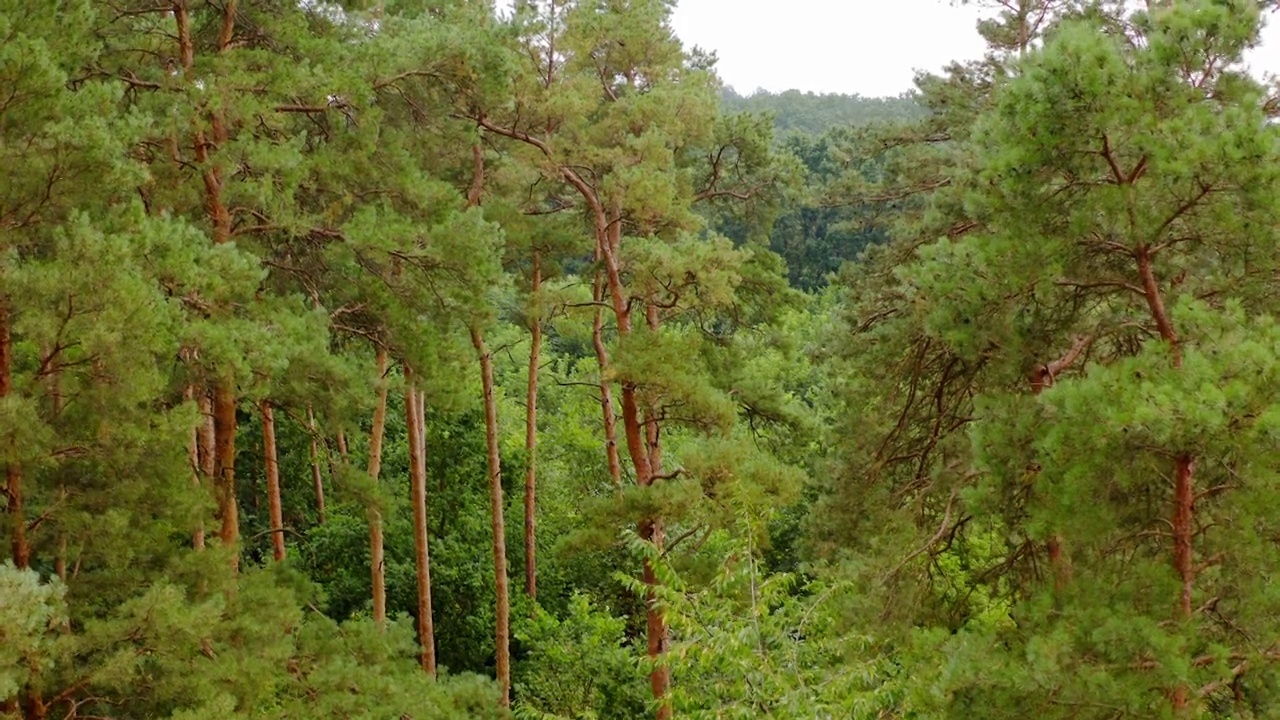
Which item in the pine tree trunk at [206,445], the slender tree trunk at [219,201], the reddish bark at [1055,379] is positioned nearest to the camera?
the reddish bark at [1055,379]

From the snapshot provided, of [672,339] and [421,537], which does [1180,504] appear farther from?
[421,537]

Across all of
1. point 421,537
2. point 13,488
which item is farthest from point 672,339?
point 13,488

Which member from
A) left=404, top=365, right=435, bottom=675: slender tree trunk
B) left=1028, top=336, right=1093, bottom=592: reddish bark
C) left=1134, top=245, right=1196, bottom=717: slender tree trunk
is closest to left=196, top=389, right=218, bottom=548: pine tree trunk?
left=404, top=365, right=435, bottom=675: slender tree trunk

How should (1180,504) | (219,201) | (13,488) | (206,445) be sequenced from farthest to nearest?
(206,445), (219,201), (13,488), (1180,504)

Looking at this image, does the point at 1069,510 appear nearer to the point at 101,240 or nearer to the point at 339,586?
the point at 101,240

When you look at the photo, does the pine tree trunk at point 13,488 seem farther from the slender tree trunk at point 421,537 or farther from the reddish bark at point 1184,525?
the slender tree trunk at point 421,537

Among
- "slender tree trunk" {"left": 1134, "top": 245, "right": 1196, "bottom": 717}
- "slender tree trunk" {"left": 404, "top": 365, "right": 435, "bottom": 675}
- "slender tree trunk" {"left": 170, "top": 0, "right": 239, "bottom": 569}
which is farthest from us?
"slender tree trunk" {"left": 404, "top": 365, "right": 435, "bottom": 675}

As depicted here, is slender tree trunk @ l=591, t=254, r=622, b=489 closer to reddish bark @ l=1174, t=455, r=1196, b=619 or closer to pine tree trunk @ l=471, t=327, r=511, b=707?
pine tree trunk @ l=471, t=327, r=511, b=707

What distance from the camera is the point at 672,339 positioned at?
32.4 feet

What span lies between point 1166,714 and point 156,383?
17.8 ft

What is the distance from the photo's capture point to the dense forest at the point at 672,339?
202 inches

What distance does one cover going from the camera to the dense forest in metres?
5.13

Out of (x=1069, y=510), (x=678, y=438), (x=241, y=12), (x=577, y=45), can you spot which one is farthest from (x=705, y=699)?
(x=678, y=438)

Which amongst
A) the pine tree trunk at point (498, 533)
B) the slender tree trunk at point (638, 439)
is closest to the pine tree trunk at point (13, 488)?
the slender tree trunk at point (638, 439)
